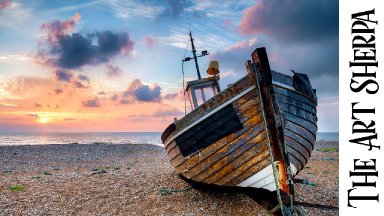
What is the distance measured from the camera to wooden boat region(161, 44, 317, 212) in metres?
6.04

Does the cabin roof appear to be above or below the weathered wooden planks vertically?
above

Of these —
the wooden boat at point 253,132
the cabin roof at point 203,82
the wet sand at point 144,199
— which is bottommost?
the wet sand at point 144,199

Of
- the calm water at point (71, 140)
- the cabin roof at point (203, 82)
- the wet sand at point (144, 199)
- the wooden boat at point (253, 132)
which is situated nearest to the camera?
the wooden boat at point (253, 132)

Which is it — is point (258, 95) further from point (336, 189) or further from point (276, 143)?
point (336, 189)

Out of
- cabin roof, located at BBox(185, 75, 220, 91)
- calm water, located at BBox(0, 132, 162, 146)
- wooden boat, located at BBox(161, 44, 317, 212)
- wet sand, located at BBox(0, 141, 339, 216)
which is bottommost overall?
calm water, located at BBox(0, 132, 162, 146)

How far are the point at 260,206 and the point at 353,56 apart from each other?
4179 mm

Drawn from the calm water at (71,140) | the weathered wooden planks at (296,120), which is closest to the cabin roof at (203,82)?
the weathered wooden planks at (296,120)

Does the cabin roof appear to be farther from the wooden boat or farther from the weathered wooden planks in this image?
the weathered wooden planks

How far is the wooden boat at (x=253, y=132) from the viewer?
604cm

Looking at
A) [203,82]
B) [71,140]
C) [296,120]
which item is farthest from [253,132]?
[71,140]

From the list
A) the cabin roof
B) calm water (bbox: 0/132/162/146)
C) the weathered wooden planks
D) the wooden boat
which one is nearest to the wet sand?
the weathered wooden planks

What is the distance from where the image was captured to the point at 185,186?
9539mm

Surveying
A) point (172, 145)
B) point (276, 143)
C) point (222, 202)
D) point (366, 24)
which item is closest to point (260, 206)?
point (222, 202)

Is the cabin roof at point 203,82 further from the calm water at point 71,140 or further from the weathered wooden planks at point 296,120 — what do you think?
the calm water at point 71,140
